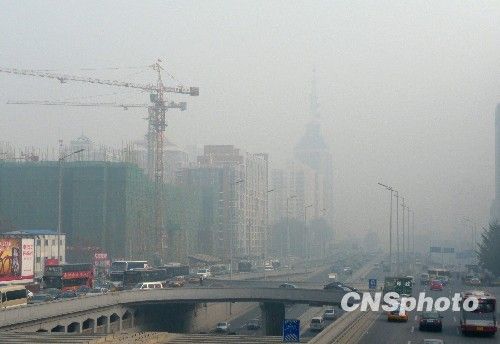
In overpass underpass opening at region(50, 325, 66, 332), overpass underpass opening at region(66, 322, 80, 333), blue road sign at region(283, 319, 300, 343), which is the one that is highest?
blue road sign at region(283, 319, 300, 343)

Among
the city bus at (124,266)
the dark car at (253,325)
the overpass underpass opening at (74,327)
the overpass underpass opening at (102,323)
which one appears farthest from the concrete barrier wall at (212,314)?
the overpass underpass opening at (74,327)

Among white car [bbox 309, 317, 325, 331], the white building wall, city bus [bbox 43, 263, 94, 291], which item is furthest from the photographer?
the white building wall

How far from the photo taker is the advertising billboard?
7044cm

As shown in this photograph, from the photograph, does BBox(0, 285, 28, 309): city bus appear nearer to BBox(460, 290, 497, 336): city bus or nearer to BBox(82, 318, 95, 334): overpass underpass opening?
BBox(82, 318, 95, 334): overpass underpass opening

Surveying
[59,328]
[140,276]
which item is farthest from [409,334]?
[140,276]

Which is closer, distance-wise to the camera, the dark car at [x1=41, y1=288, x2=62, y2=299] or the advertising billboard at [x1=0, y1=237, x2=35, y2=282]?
the dark car at [x1=41, y1=288, x2=62, y2=299]

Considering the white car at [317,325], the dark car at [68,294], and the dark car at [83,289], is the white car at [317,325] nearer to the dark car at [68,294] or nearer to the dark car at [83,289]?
the dark car at [83,289]

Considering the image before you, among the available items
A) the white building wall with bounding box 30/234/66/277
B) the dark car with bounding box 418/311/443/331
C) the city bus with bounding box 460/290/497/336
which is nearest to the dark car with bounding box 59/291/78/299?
the dark car with bounding box 418/311/443/331

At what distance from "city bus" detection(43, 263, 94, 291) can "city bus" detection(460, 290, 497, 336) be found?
140 ft

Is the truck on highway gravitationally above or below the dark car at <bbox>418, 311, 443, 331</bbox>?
above

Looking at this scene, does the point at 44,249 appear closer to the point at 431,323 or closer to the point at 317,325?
the point at 317,325

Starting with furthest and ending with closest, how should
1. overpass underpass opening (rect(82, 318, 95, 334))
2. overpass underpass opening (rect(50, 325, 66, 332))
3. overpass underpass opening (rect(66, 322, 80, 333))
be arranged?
overpass underpass opening (rect(82, 318, 95, 334)), overpass underpass opening (rect(66, 322, 80, 333)), overpass underpass opening (rect(50, 325, 66, 332))

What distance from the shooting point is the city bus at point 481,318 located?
150 feet

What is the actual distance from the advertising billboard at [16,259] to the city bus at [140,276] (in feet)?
47.0
